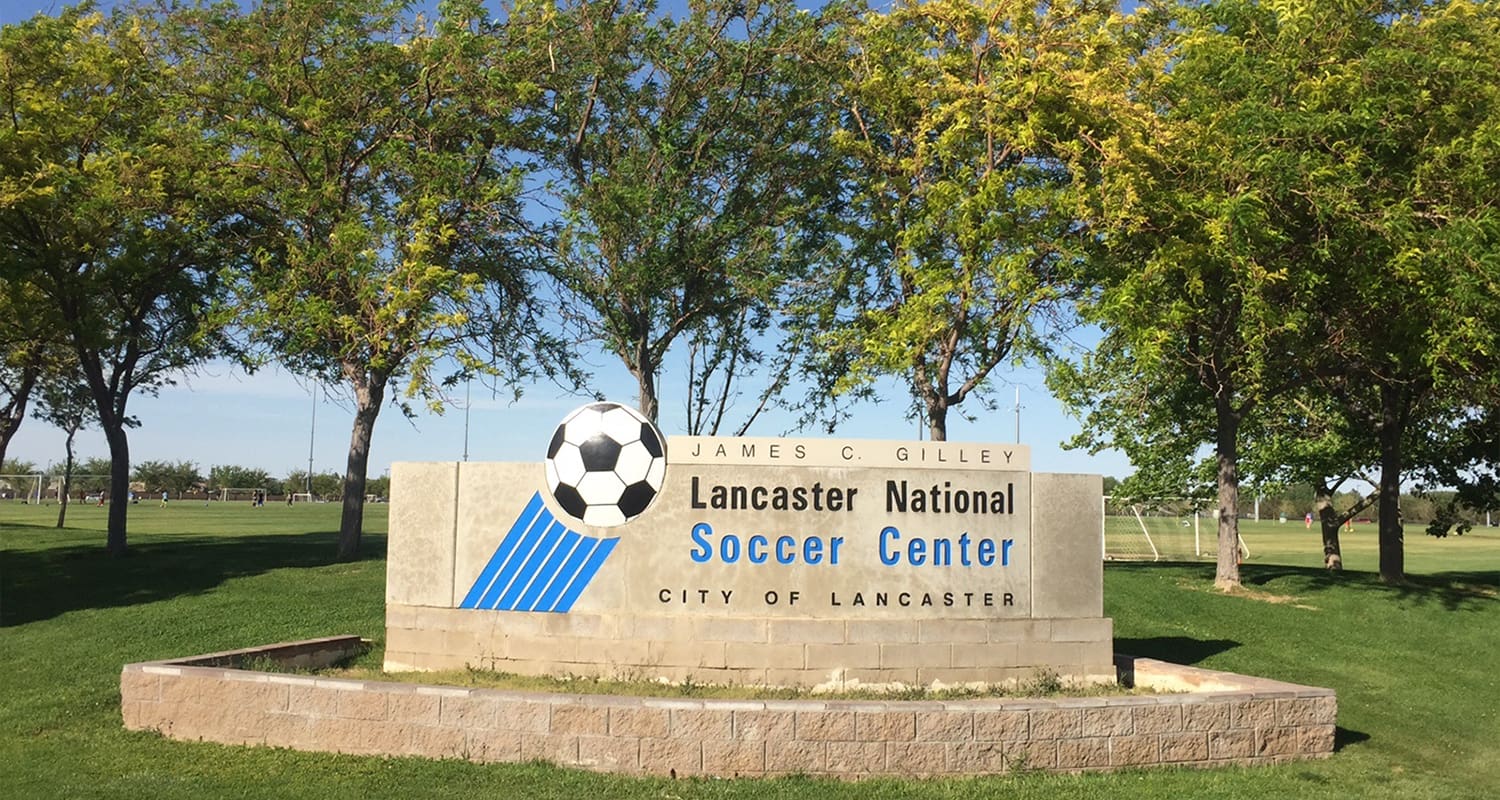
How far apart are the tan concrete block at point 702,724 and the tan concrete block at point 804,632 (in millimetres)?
2187

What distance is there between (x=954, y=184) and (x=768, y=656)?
11.3m

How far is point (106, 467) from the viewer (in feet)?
429

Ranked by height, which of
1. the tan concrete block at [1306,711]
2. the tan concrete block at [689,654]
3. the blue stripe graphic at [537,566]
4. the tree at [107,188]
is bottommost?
the tan concrete block at [1306,711]

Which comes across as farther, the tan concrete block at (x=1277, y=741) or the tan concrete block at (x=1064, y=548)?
the tan concrete block at (x=1064, y=548)

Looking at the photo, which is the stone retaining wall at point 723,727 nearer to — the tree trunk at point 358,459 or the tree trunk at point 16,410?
the tree trunk at point 358,459

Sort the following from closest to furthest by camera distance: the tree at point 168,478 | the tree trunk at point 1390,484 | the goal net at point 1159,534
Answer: the tree trunk at point 1390,484, the goal net at point 1159,534, the tree at point 168,478

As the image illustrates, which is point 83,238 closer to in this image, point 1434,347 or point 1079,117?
point 1079,117

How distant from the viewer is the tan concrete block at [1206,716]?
903 centimetres

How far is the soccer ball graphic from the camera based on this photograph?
10727 mm

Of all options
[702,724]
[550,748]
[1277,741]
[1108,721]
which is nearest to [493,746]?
[550,748]

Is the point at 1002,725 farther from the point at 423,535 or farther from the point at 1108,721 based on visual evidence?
the point at 423,535

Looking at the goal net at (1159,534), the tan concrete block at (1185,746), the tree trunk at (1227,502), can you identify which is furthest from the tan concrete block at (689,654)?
the goal net at (1159,534)

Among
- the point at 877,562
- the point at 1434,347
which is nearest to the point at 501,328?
the point at 877,562

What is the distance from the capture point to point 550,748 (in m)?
8.48
